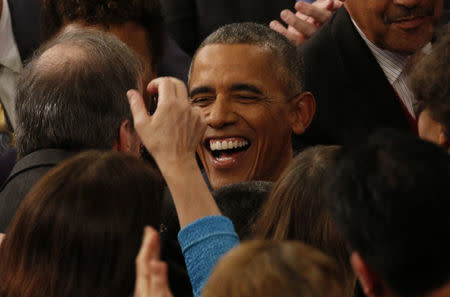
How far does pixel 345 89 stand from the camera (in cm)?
296

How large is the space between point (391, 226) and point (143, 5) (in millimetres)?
2117

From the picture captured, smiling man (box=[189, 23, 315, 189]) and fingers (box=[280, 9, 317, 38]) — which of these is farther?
fingers (box=[280, 9, 317, 38])

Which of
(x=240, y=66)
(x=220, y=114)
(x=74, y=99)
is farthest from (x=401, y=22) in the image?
(x=74, y=99)

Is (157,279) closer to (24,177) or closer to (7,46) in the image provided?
(24,177)

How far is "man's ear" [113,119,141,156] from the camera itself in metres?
2.05

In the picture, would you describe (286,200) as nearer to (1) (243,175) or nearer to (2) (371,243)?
(2) (371,243)

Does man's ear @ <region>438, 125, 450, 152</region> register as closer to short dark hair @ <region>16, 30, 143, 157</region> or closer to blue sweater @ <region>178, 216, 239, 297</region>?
blue sweater @ <region>178, 216, 239, 297</region>

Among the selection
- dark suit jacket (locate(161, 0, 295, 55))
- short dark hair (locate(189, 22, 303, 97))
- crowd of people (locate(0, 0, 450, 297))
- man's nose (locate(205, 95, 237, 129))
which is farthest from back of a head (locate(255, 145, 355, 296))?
dark suit jacket (locate(161, 0, 295, 55))

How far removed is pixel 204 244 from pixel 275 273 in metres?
0.50

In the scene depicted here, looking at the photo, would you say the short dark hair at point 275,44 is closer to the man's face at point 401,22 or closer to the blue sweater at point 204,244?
the man's face at point 401,22

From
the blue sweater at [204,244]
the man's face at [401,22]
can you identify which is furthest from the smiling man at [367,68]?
the blue sweater at [204,244]

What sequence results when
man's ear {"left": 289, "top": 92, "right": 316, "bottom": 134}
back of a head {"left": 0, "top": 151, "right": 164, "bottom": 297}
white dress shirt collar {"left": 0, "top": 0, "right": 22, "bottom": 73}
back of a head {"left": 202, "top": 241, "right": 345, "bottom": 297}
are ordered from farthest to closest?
white dress shirt collar {"left": 0, "top": 0, "right": 22, "bottom": 73}, man's ear {"left": 289, "top": 92, "right": 316, "bottom": 134}, back of a head {"left": 0, "top": 151, "right": 164, "bottom": 297}, back of a head {"left": 202, "top": 241, "right": 345, "bottom": 297}

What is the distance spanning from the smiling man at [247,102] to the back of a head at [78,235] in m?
1.04

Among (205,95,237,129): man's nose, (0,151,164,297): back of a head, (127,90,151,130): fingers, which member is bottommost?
(205,95,237,129): man's nose
